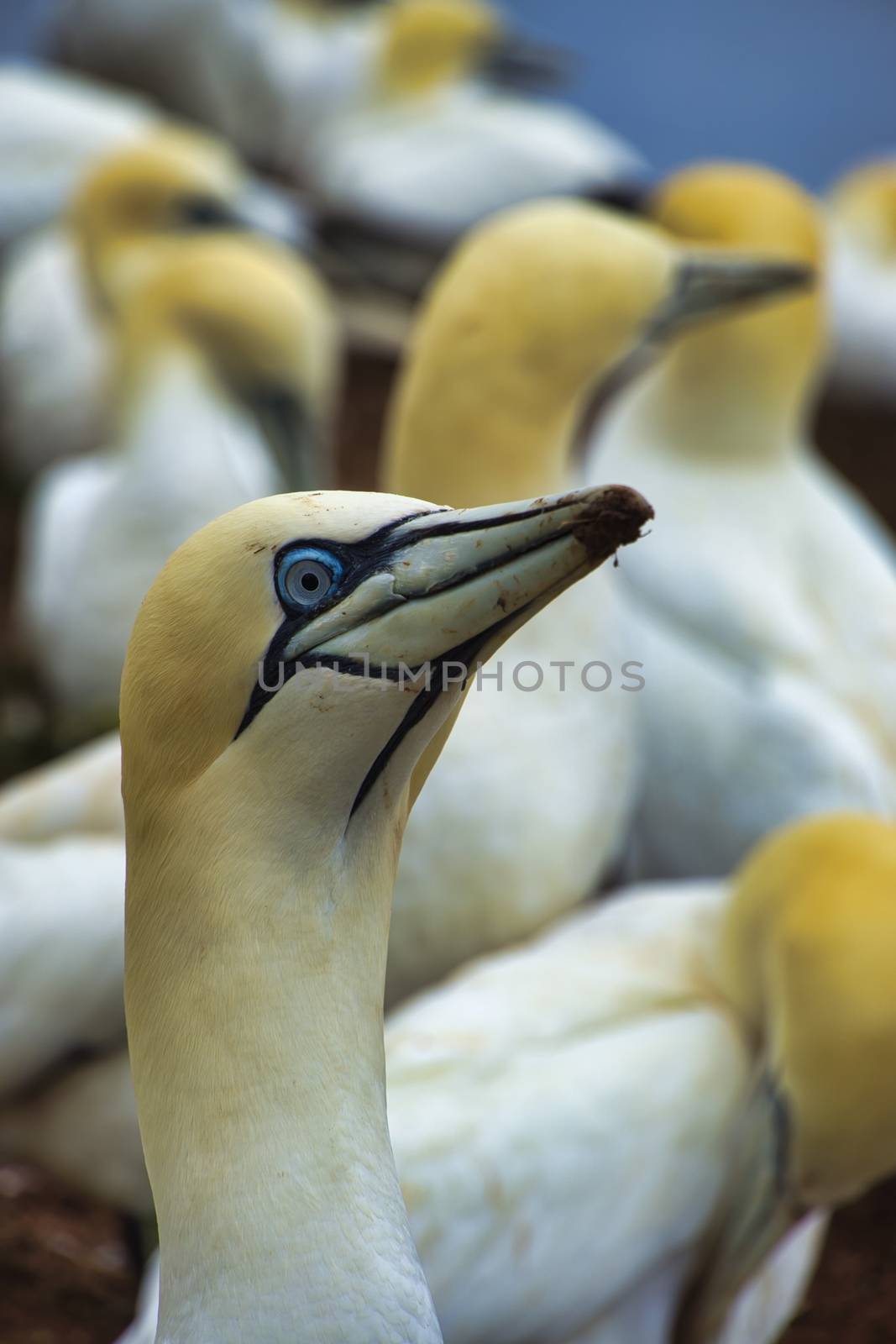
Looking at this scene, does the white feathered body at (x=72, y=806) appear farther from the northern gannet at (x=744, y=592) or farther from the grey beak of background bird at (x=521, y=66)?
the grey beak of background bird at (x=521, y=66)

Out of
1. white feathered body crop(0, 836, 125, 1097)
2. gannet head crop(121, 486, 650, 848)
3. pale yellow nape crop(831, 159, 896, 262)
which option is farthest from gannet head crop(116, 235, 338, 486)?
pale yellow nape crop(831, 159, 896, 262)

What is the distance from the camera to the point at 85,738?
4.17 meters

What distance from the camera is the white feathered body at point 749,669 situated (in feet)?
11.7

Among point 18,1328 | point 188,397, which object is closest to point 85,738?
point 188,397

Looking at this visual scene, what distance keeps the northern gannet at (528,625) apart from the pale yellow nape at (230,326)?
1239 mm

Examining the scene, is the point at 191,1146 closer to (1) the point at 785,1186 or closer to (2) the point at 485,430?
(1) the point at 785,1186

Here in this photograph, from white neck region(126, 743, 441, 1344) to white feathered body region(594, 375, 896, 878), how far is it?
7.34 feet

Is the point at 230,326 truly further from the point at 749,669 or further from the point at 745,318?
the point at 749,669

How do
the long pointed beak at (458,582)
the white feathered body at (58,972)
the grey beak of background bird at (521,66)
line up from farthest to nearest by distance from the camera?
the grey beak of background bird at (521,66) < the white feathered body at (58,972) < the long pointed beak at (458,582)

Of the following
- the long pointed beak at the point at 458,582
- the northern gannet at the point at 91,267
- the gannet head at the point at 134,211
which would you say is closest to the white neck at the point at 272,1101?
the long pointed beak at the point at 458,582

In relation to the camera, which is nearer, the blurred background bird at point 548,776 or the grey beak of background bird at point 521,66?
the blurred background bird at point 548,776

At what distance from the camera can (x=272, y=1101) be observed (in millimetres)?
1318

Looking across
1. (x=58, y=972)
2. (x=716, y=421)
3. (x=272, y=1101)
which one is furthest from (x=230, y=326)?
(x=272, y=1101)

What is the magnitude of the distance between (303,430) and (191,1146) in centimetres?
331
